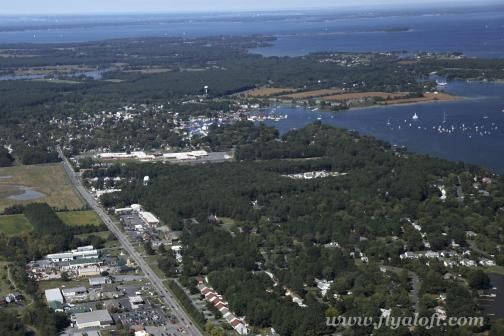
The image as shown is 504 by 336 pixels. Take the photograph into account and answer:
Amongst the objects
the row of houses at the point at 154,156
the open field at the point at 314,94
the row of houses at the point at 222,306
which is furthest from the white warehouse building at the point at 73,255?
the open field at the point at 314,94

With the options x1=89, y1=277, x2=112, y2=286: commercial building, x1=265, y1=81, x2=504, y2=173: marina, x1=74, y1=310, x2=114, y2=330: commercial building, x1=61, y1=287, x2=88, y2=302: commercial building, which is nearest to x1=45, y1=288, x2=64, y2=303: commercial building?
x1=61, y1=287, x2=88, y2=302: commercial building

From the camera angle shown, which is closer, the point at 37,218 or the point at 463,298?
the point at 463,298

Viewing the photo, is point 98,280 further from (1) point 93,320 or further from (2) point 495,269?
(2) point 495,269

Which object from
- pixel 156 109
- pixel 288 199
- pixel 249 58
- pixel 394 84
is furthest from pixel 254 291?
pixel 249 58

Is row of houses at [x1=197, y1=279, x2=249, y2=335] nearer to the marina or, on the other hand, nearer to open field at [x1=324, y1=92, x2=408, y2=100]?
the marina

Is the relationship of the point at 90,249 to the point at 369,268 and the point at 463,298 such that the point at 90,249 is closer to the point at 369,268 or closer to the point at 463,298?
the point at 369,268

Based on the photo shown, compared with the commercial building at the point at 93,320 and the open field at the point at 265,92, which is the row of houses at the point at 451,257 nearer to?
the commercial building at the point at 93,320
